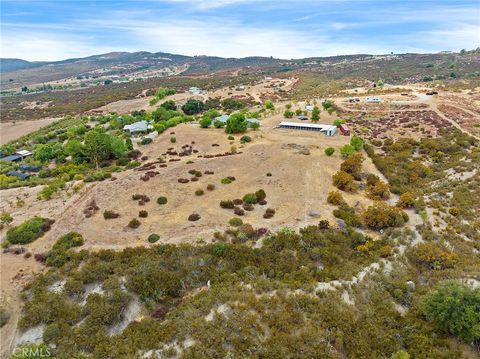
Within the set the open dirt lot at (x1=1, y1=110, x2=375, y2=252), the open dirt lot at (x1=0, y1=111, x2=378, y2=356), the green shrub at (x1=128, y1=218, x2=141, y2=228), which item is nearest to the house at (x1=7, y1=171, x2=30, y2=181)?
the open dirt lot at (x1=1, y1=110, x2=375, y2=252)

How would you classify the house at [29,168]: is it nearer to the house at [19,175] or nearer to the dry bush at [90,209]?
the house at [19,175]

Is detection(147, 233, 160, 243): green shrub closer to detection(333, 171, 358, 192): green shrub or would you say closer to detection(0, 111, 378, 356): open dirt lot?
detection(0, 111, 378, 356): open dirt lot

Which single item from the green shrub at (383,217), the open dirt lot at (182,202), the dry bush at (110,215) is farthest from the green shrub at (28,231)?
the green shrub at (383,217)

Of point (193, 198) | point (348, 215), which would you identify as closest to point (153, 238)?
point (193, 198)

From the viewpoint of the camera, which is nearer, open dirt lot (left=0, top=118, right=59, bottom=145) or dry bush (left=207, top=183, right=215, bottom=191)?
dry bush (left=207, top=183, right=215, bottom=191)

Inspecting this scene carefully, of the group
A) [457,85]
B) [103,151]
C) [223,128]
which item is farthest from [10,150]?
[457,85]
